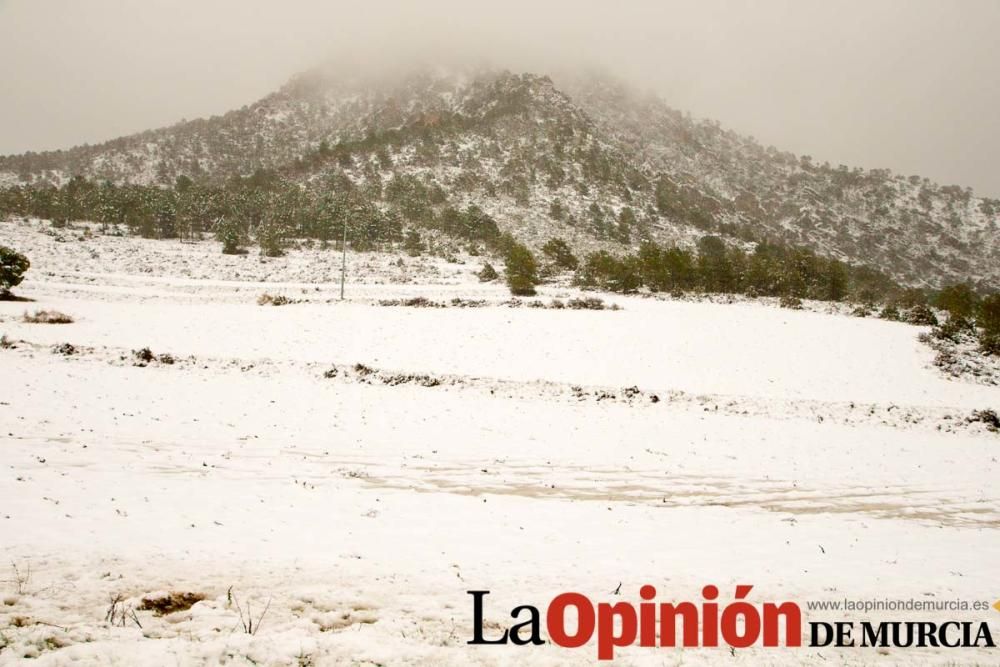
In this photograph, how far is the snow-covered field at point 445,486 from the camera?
17.1 feet

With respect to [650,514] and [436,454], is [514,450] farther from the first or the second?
[650,514]

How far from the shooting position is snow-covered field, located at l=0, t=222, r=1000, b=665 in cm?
523

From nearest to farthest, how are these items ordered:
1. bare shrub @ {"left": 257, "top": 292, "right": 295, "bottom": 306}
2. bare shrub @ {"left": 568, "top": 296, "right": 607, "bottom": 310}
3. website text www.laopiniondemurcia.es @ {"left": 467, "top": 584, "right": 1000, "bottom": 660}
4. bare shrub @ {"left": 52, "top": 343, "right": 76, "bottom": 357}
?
website text www.laopiniondemurcia.es @ {"left": 467, "top": 584, "right": 1000, "bottom": 660} < bare shrub @ {"left": 52, "top": 343, "right": 76, "bottom": 357} < bare shrub @ {"left": 257, "top": 292, "right": 295, "bottom": 306} < bare shrub @ {"left": 568, "top": 296, "right": 607, "bottom": 310}

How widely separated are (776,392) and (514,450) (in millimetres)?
13520

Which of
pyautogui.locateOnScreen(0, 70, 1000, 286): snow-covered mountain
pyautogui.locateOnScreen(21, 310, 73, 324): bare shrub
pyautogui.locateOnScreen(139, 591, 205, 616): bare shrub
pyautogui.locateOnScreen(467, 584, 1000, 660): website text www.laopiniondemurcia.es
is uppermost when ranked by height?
pyautogui.locateOnScreen(0, 70, 1000, 286): snow-covered mountain

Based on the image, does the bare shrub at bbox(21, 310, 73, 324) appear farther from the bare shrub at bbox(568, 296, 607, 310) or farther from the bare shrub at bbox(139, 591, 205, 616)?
the bare shrub at bbox(568, 296, 607, 310)

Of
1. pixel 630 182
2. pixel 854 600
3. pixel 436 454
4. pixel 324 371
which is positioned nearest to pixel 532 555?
pixel 854 600

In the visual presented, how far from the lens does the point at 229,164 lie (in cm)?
16575

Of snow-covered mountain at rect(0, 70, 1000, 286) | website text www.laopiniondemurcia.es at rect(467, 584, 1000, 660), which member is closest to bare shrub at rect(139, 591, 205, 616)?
website text www.laopiniondemurcia.es at rect(467, 584, 1000, 660)

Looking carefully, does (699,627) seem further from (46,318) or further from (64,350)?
(46,318)

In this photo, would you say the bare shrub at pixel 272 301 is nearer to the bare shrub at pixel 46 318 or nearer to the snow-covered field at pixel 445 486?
the snow-covered field at pixel 445 486

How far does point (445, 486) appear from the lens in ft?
33.3

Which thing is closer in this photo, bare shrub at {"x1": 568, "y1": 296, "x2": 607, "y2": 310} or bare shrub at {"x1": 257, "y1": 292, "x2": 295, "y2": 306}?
bare shrub at {"x1": 257, "y1": 292, "x2": 295, "y2": 306}

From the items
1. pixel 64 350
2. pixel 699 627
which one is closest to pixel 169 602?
pixel 699 627
